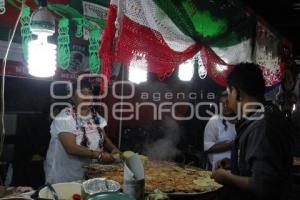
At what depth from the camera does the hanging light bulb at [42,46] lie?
9.84 feet

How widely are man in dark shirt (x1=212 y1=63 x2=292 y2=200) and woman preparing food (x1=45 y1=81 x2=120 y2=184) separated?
7.10 ft

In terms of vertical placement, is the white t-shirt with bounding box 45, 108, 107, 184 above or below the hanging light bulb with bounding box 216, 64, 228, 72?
below

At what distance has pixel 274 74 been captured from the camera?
8.65m

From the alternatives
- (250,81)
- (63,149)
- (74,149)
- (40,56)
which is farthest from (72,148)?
(250,81)

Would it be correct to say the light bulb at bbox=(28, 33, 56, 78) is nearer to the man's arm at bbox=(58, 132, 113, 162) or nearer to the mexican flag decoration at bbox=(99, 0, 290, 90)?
the mexican flag decoration at bbox=(99, 0, 290, 90)

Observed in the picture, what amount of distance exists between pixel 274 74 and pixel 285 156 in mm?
6222

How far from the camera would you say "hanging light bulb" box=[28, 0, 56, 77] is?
3000 millimetres

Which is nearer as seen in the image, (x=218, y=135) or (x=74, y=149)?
(x=74, y=149)

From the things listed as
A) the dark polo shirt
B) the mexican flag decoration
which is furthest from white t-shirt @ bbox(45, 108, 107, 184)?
the dark polo shirt

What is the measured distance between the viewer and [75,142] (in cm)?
468

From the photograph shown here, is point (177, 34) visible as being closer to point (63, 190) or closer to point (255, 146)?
point (255, 146)

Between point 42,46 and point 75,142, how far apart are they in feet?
6.28

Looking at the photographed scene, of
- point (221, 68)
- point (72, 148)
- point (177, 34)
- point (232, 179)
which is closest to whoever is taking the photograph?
point (232, 179)

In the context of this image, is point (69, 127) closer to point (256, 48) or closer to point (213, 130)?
point (213, 130)
